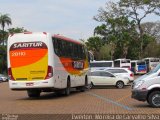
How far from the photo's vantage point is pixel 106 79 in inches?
1437

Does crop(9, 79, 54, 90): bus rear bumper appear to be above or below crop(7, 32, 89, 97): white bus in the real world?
below

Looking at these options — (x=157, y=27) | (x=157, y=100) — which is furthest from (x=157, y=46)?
(x=157, y=100)

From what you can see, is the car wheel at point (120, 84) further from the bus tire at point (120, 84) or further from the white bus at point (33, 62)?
the white bus at point (33, 62)

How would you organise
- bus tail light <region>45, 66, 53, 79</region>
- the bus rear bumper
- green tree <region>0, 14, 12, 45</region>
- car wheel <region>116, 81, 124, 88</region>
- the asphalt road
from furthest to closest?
green tree <region>0, 14, 12, 45</region>, car wheel <region>116, 81, 124, 88</region>, bus tail light <region>45, 66, 53, 79</region>, the bus rear bumper, the asphalt road

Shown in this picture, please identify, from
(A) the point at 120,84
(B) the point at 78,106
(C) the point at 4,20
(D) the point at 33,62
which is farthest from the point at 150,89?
(C) the point at 4,20

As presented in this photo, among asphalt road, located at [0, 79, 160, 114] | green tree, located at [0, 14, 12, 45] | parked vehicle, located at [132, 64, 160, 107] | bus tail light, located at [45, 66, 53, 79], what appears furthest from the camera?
green tree, located at [0, 14, 12, 45]

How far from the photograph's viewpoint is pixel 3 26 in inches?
3706

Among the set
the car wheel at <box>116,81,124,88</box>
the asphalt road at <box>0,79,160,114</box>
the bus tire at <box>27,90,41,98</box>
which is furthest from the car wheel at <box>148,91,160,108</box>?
the car wheel at <box>116,81,124,88</box>

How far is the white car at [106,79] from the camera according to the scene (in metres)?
36.5

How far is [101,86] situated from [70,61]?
9398mm

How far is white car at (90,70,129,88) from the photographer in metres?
36.5

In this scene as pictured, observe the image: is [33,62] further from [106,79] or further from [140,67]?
[140,67]

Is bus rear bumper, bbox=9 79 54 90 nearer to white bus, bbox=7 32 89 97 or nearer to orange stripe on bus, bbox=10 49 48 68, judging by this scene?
white bus, bbox=7 32 89 97

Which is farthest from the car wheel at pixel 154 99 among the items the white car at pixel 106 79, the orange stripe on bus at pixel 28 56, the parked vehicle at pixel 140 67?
the parked vehicle at pixel 140 67
